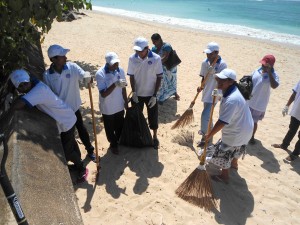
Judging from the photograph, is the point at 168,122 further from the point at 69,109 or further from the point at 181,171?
the point at 69,109

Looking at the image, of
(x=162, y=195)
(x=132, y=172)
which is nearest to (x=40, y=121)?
(x=132, y=172)

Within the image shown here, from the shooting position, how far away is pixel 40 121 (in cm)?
373

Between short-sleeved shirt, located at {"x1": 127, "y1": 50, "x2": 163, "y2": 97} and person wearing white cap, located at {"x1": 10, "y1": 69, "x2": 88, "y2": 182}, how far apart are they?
54.5 inches

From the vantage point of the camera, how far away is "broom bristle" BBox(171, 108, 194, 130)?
18.6ft

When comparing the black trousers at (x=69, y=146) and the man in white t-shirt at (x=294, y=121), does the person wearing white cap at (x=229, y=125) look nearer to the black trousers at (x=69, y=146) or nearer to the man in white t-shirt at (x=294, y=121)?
the man in white t-shirt at (x=294, y=121)

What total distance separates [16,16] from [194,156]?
11.4 feet

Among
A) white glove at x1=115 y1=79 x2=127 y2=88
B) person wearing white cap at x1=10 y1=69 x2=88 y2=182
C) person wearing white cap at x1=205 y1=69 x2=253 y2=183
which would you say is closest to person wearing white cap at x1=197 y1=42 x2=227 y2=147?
person wearing white cap at x1=205 y1=69 x2=253 y2=183

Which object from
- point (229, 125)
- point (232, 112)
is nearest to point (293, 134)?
point (229, 125)

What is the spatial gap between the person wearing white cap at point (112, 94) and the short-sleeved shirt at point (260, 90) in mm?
2330

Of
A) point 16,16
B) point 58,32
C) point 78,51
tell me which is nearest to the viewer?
point 16,16

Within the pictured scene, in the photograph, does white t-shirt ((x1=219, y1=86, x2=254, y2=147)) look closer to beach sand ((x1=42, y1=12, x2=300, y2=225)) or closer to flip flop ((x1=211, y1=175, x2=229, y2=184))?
flip flop ((x1=211, y1=175, x2=229, y2=184))

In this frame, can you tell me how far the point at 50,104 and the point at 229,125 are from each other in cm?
236

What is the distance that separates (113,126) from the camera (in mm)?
4797

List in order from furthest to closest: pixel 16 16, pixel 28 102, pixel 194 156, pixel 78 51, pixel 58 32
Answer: pixel 58 32 < pixel 78 51 < pixel 194 156 < pixel 16 16 < pixel 28 102
